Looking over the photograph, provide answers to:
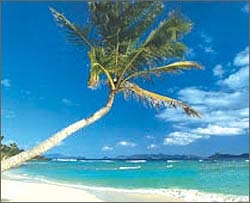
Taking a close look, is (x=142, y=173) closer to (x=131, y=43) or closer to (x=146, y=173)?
(x=146, y=173)

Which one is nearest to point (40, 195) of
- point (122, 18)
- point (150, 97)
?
point (150, 97)

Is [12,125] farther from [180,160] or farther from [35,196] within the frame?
[180,160]

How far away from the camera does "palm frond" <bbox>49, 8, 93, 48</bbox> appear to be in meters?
8.73

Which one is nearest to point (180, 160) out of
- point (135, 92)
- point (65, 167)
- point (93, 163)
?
point (93, 163)

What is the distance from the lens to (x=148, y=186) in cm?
1557

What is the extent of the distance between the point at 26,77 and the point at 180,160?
19.5 feet

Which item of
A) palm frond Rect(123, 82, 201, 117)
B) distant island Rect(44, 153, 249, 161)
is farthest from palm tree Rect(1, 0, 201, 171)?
distant island Rect(44, 153, 249, 161)

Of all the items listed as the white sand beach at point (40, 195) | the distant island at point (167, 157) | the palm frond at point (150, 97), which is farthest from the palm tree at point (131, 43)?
the distant island at point (167, 157)

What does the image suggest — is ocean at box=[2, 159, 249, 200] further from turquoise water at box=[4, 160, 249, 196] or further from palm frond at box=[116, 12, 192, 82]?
palm frond at box=[116, 12, 192, 82]

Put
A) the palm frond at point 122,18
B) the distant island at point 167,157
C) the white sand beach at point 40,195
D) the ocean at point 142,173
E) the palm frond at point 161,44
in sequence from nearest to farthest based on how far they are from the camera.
Result: the palm frond at point 161,44, the palm frond at point 122,18, the white sand beach at point 40,195, the distant island at point 167,157, the ocean at point 142,173

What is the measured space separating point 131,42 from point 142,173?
11429 mm

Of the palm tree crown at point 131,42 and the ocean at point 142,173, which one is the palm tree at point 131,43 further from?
the ocean at point 142,173

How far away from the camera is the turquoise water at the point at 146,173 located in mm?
15947

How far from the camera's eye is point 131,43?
8852mm
